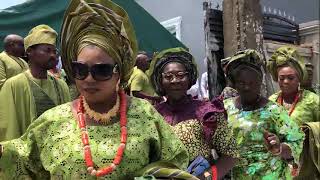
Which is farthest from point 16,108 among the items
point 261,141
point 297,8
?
point 297,8

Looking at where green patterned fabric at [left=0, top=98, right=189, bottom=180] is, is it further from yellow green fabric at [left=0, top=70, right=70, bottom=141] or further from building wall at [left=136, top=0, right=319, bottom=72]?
building wall at [left=136, top=0, right=319, bottom=72]

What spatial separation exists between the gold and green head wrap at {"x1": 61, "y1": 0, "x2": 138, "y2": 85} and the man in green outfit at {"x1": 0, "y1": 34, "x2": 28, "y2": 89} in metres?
3.16

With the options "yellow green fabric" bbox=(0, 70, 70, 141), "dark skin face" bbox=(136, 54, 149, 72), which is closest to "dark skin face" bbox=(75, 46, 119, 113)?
"yellow green fabric" bbox=(0, 70, 70, 141)

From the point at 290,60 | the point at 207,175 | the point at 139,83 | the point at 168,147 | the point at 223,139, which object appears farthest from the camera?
the point at 139,83


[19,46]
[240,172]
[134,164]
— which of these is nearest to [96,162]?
[134,164]

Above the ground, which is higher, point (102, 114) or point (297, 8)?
point (297, 8)

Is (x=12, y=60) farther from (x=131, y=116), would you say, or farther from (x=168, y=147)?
(x=168, y=147)

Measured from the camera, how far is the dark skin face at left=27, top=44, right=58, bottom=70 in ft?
15.6

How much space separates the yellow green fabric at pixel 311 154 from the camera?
560 cm

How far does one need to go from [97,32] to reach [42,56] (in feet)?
6.82

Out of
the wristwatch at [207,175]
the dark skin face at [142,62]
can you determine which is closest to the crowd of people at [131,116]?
the wristwatch at [207,175]

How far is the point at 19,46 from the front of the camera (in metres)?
6.60

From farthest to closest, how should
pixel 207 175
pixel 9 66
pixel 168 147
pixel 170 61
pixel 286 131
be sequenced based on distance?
pixel 9 66
pixel 286 131
pixel 170 61
pixel 207 175
pixel 168 147

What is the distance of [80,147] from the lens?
2.65 m
